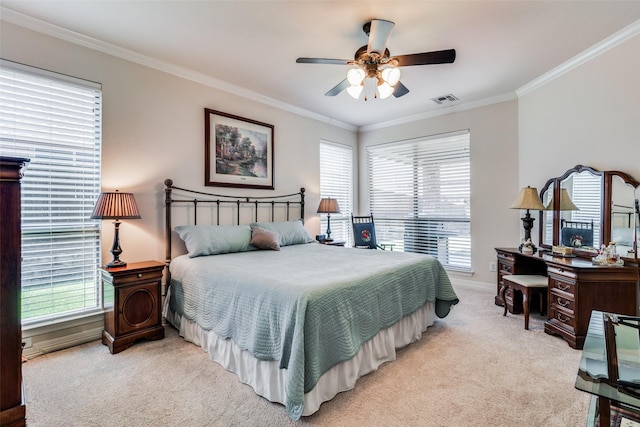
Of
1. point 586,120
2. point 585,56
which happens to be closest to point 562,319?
point 586,120

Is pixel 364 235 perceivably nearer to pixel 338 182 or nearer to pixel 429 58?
pixel 338 182

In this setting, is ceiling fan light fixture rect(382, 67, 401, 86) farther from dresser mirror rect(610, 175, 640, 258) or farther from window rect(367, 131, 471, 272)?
window rect(367, 131, 471, 272)

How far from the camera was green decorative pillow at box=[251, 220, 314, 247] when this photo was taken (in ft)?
13.0

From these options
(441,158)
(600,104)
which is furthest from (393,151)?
(600,104)

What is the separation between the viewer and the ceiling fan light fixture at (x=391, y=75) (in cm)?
245

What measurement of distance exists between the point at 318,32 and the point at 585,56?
272cm

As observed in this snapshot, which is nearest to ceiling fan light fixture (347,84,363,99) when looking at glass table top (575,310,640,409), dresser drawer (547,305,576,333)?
glass table top (575,310,640,409)

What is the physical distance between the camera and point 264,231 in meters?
3.65

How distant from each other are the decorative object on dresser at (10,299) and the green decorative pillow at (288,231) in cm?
298

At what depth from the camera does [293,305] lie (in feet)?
6.05

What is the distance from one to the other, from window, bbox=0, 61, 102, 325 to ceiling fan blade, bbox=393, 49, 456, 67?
2809 millimetres

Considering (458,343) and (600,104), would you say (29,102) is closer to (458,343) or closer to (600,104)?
(458,343)

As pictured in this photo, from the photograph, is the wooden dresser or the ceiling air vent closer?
the wooden dresser

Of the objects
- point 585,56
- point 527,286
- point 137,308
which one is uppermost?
point 585,56
